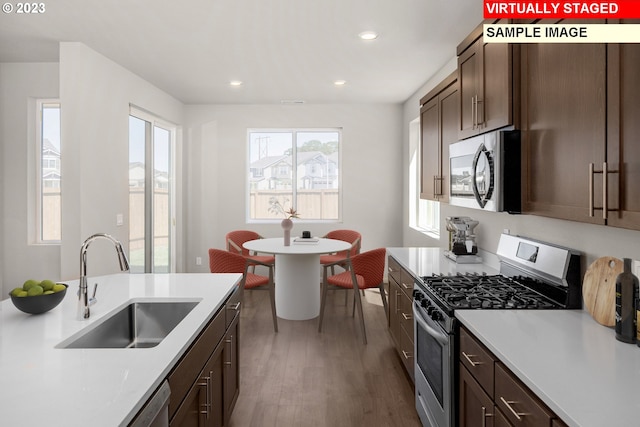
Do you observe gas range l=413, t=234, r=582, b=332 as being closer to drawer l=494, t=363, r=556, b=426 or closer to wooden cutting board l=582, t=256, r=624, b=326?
wooden cutting board l=582, t=256, r=624, b=326

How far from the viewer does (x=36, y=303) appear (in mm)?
1664

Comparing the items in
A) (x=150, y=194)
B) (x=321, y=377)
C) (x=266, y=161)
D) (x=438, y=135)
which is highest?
(x=266, y=161)

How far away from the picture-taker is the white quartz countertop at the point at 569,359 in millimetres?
1033

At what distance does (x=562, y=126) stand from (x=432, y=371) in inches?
52.8

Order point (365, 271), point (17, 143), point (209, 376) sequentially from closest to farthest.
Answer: point (209, 376) < point (365, 271) < point (17, 143)

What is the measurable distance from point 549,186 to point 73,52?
12.6ft

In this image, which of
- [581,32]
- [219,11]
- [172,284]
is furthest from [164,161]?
[581,32]

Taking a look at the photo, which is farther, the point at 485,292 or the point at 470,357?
the point at 485,292

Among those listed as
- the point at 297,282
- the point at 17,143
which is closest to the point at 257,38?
the point at 297,282

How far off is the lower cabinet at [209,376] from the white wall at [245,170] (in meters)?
3.82

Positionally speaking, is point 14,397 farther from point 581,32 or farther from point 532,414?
point 581,32

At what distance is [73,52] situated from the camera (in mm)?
3547

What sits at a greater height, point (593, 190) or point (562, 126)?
point (562, 126)

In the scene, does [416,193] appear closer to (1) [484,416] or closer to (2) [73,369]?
(1) [484,416]
